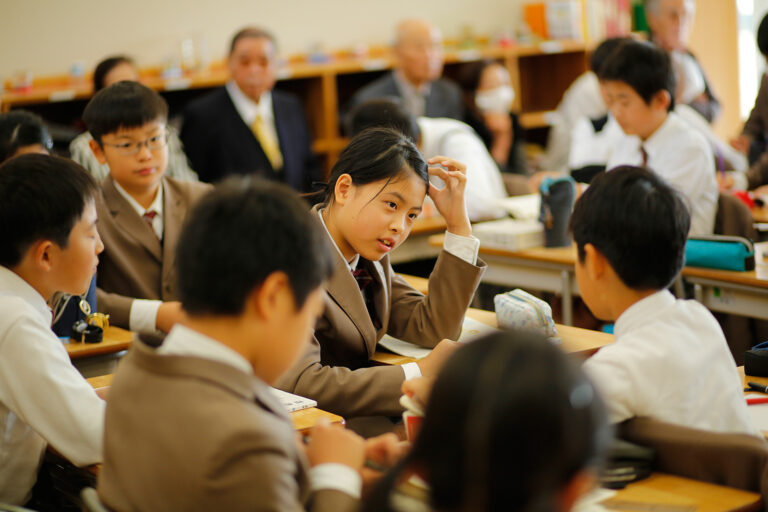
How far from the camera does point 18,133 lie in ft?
10.6

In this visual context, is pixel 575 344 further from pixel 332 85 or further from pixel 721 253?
pixel 332 85

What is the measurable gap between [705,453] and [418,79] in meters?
→ 4.94

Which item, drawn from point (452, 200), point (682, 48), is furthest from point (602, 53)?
point (682, 48)

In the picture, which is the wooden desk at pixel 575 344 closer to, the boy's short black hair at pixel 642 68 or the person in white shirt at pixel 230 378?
the person in white shirt at pixel 230 378

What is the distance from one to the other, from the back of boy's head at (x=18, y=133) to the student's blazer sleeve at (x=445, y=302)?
1.57 m

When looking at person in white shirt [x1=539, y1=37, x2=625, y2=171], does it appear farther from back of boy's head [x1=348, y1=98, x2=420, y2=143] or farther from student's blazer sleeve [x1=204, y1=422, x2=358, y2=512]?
student's blazer sleeve [x1=204, y1=422, x2=358, y2=512]

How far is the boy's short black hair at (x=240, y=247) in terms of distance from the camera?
4.03 ft

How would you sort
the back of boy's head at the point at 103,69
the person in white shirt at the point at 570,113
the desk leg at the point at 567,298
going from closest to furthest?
the desk leg at the point at 567,298 → the back of boy's head at the point at 103,69 → the person in white shirt at the point at 570,113

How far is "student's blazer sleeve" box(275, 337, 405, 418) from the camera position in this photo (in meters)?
2.09

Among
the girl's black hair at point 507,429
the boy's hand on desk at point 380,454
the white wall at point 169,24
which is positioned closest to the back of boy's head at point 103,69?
the white wall at point 169,24

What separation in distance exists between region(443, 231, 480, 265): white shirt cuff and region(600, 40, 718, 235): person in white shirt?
4.97 feet

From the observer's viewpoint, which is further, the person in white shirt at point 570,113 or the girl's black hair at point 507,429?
the person in white shirt at point 570,113

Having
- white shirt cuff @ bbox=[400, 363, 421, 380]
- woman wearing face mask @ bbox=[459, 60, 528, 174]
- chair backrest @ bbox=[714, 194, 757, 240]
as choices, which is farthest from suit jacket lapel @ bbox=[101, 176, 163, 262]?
woman wearing face mask @ bbox=[459, 60, 528, 174]

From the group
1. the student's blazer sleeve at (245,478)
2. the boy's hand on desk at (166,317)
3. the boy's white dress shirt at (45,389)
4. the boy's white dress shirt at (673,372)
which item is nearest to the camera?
the student's blazer sleeve at (245,478)
